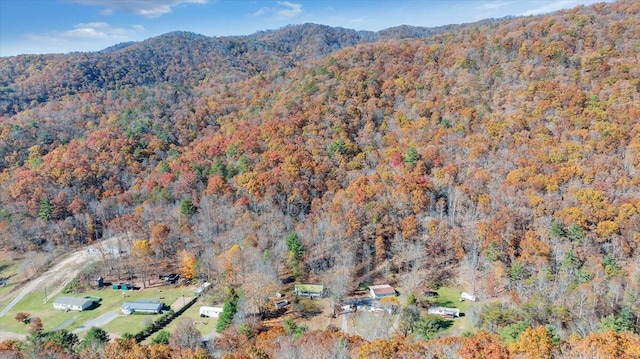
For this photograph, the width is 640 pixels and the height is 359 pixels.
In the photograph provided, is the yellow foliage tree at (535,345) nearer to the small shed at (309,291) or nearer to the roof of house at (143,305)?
the small shed at (309,291)

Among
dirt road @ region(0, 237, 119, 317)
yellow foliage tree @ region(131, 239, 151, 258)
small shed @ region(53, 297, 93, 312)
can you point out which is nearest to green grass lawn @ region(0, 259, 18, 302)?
dirt road @ region(0, 237, 119, 317)

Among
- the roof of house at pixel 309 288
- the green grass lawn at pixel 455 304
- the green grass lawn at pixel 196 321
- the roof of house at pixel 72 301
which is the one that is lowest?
the green grass lawn at pixel 455 304

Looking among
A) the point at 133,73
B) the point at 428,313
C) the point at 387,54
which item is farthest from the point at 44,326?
the point at 133,73

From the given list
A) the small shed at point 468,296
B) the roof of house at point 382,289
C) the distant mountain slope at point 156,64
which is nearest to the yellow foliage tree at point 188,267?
the roof of house at point 382,289

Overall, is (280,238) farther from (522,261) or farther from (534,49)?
(534,49)

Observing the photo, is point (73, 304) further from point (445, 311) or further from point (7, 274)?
point (445, 311)

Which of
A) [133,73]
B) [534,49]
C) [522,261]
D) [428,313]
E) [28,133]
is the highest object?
[133,73]
